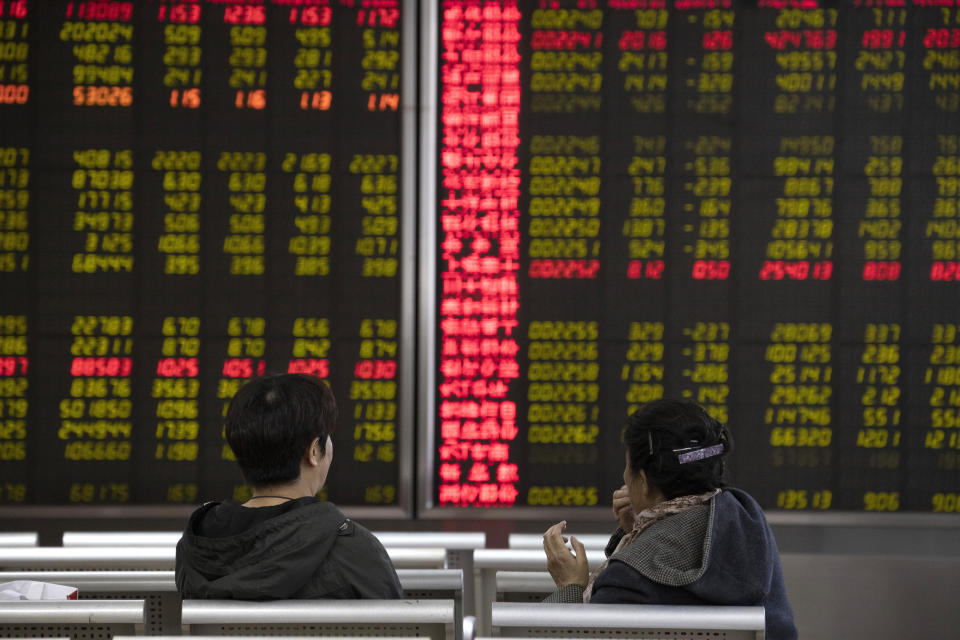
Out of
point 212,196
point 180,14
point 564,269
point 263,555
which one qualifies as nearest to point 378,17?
point 180,14

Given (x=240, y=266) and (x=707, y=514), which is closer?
(x=707, y=514)

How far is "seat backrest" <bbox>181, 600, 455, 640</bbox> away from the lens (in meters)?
1.39

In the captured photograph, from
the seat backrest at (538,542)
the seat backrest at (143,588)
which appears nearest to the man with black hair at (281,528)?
the seat backrest at (143,588)

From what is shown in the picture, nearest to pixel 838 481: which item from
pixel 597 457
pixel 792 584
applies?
pixel 792 584

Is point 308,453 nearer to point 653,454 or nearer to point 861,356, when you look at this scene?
point 653,454

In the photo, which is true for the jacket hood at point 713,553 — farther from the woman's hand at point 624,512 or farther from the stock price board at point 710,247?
the stock price board at point 710,247

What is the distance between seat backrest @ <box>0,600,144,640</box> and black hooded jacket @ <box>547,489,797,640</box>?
2.76ft

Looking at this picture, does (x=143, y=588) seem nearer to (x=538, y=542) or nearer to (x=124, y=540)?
(x=124, y=540)

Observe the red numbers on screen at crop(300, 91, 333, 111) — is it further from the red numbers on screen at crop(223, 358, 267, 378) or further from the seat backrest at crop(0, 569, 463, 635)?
the seat backrest at crop(0, 569, 463, 635)

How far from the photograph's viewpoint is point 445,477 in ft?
10.9

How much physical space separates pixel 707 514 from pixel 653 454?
0.51 ft

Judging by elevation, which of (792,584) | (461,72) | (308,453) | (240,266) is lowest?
(792,584)

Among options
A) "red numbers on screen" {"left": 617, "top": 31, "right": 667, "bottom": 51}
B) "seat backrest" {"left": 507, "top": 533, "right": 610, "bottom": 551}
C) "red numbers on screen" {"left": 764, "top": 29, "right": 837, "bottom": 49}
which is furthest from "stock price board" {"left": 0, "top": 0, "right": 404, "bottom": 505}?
"red numbers on screen" {"left": 764, "top": 29, "right": 837, "bottom": 49}

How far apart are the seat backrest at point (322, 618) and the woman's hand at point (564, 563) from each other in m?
0.64
